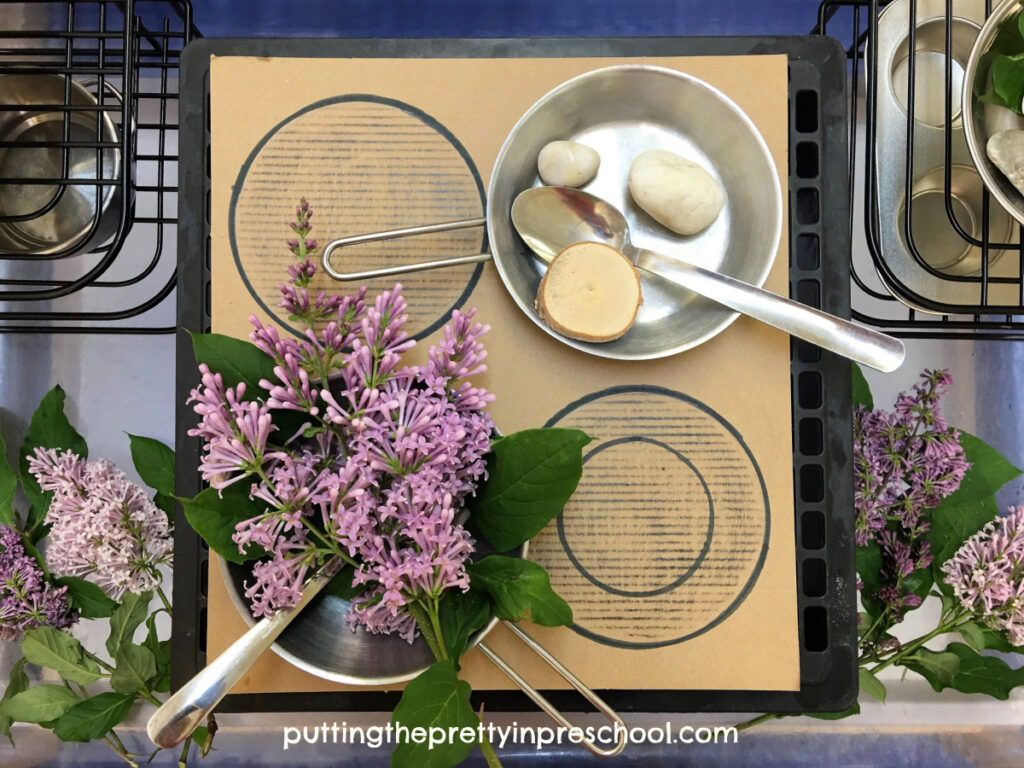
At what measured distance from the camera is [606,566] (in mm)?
607

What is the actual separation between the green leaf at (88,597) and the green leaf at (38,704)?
0.28 ft

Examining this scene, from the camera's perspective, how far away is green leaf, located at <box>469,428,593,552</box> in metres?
0.50

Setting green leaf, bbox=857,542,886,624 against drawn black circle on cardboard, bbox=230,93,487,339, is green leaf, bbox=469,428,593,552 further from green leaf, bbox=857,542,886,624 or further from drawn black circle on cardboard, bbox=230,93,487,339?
green leaf, bbox=857,542,886,624

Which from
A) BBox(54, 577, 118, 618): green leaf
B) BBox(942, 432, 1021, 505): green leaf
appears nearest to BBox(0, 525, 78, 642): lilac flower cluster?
BBox(54, 577, 118, 618): green leaf

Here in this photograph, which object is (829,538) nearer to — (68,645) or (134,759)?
(68,645)

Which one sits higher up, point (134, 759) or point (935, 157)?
point (935, 157)

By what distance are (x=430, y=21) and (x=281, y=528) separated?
29.3 inches

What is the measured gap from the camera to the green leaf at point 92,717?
0.69 m

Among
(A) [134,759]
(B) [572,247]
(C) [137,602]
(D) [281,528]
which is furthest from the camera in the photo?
(A) [134,759]

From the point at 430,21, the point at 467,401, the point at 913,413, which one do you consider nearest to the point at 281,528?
the point at 467,401

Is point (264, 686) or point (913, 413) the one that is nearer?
point (264, 686)

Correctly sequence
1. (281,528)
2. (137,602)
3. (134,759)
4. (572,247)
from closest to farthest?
(281,528) → (572,247) → (137,602) → (134,759)

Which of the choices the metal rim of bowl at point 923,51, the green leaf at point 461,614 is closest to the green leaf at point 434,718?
the green leaf at point 461,614

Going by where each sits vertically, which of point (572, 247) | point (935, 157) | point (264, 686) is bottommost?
point (264, 686)
